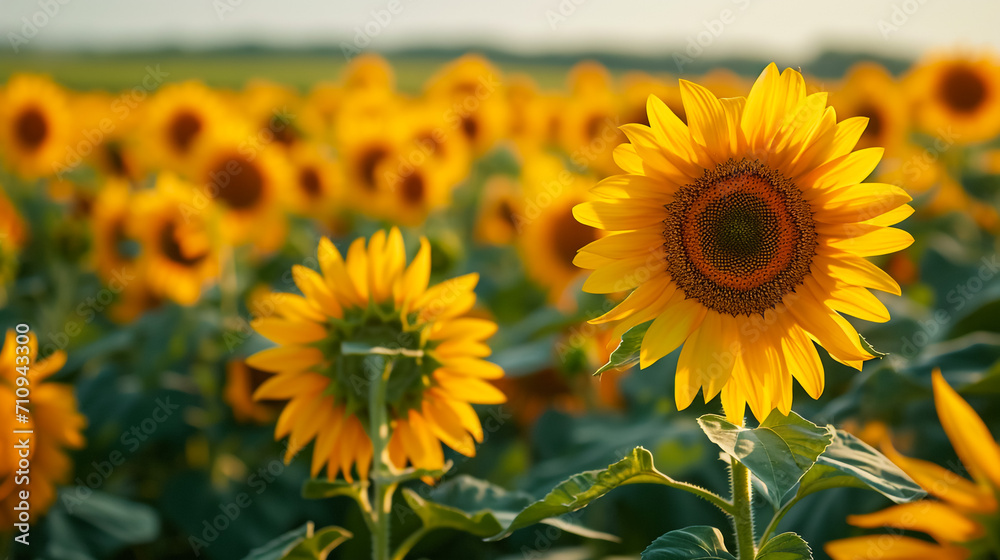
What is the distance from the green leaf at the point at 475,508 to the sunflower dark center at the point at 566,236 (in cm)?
245

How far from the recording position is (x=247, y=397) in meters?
3.20

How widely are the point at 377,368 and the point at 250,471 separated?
77.7 inches

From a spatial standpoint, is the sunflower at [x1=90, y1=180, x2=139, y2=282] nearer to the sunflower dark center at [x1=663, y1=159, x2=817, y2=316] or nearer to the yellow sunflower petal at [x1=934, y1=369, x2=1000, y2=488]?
the sunflower dark center at [x1=663, y1=159, x2=817, y2=316]

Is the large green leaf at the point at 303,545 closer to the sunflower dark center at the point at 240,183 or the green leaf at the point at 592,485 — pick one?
the green leaf at the point at 592,485

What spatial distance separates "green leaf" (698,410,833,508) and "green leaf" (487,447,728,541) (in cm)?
11

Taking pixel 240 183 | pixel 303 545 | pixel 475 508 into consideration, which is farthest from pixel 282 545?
pixel 240 183

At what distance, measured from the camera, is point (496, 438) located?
11.0 feet

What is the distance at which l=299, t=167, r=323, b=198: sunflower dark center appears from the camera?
480 centimetres

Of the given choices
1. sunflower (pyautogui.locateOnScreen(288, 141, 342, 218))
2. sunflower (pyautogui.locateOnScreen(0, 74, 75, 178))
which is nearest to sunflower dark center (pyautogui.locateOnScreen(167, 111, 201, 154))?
sunflower (pyautogui.locateOnScreen(288, 141, 342, 218))

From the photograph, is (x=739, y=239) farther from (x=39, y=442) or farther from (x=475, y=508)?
(x=39, y=442)

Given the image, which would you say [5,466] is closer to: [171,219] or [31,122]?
[171,219]

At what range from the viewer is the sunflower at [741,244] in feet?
4.18

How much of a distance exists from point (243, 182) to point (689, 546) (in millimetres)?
3530

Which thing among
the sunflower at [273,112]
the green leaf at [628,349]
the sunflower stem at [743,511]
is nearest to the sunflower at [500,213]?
the sunflower at [273,112]
